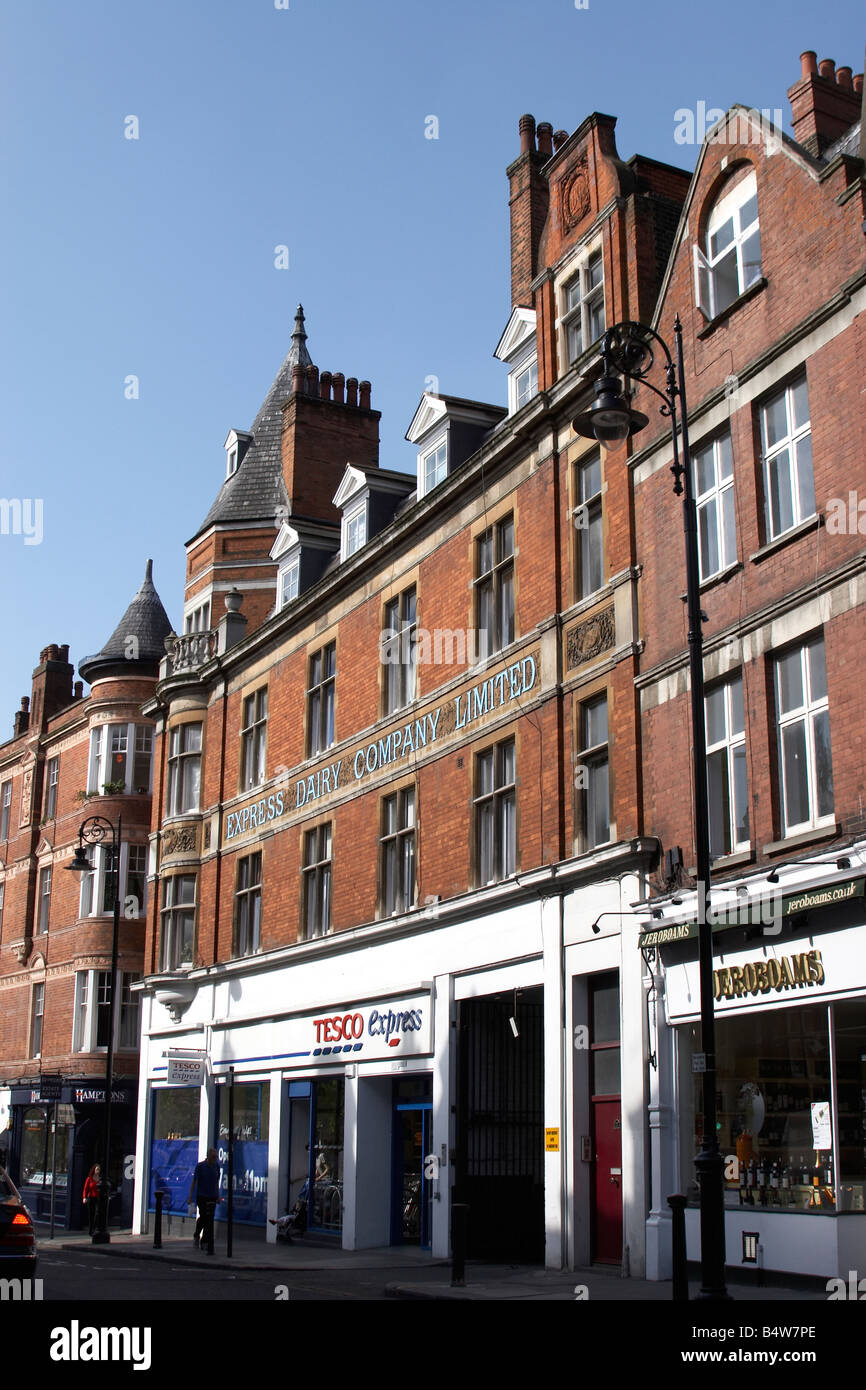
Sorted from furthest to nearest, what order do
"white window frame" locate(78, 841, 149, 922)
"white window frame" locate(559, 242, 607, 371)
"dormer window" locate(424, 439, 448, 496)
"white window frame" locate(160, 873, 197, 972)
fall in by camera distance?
1. "white window frame" locate(78, 841, 149, 922)
2. "white window frame" locate(160, 873, 197, 972)
3. "dormer window" locate(424, 439, 448, 496)
4. "white window frame" locate(559, 242, 607, 371)

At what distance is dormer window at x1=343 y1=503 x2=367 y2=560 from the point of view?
2939 centimetres

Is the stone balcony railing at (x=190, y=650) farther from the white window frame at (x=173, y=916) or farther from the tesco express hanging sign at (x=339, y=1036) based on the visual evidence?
the tesco express hanging sign at (x=339, y=1036)

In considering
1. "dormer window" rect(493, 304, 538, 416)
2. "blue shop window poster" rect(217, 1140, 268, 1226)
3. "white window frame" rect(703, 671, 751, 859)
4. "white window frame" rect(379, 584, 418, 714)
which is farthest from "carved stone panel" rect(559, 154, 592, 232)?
"blue shop window poster" rect(217, 1140, 268, 1226)

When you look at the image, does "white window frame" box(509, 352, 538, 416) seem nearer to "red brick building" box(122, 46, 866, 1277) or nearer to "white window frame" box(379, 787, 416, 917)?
"red brick building" box(122, 46, 866, 1277)

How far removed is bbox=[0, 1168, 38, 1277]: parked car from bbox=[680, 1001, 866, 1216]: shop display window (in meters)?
7.66

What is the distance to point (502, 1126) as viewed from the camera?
2298cm

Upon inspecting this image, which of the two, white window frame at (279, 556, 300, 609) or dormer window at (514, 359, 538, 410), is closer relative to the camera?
dormer window at (514, 359, 538, 410)

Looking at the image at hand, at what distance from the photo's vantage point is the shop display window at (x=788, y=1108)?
1482cm

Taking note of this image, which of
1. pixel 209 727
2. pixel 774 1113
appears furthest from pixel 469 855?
pixel 209 727

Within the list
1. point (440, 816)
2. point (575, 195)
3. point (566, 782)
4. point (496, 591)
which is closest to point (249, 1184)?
point (440, 816)

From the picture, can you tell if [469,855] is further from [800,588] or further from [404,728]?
[800,588]

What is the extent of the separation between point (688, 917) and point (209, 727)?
20.4m

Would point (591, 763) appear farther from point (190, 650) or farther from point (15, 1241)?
point (190, 650)

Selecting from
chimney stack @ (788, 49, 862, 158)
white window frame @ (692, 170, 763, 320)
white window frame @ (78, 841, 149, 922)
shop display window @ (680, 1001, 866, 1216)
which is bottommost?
shop display window @ (680, 1001, 866, 1216)
